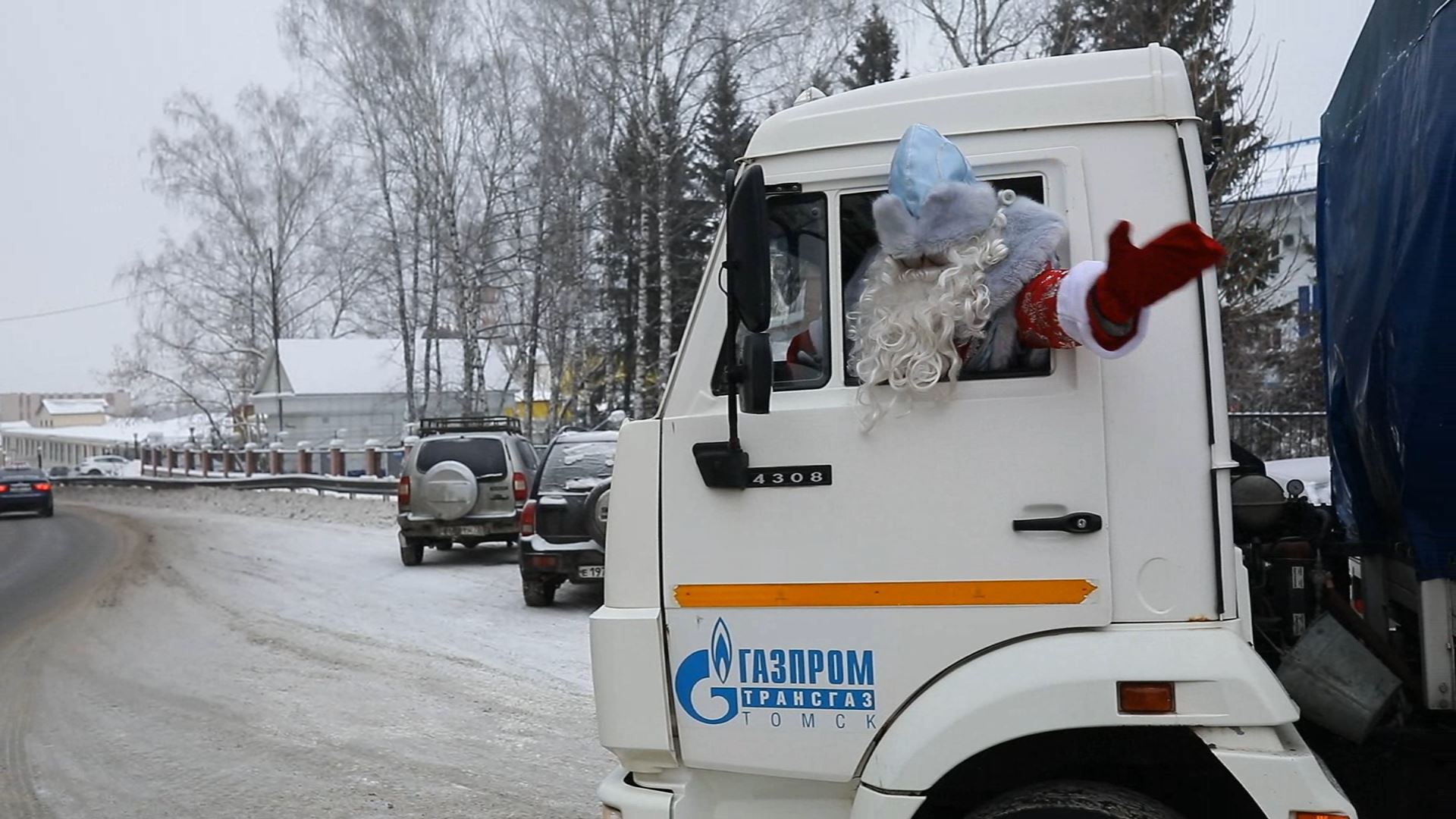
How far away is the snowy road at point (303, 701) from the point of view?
625cm

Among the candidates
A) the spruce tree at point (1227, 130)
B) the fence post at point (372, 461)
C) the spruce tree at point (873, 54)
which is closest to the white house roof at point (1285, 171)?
the spruce tree at point (1227, 130)

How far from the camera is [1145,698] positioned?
3041 millimetres

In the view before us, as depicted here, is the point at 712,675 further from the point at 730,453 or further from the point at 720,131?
the point at 720,131

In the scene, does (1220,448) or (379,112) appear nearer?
(1220,448)

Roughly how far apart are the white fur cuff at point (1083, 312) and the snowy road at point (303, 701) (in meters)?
3.87

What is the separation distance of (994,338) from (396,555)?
1596 centimetres

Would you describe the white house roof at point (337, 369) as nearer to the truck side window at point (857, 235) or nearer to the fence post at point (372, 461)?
the fence post at point (372, 461)

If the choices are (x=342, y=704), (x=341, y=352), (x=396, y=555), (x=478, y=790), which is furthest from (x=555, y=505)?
(x=341, y=352)

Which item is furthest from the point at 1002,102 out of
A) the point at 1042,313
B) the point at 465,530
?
the point at 465,530

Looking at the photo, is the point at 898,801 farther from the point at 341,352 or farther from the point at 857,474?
the point at 341,352

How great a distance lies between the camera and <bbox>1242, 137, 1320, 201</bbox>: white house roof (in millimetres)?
14641

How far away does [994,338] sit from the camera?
10.6 feet

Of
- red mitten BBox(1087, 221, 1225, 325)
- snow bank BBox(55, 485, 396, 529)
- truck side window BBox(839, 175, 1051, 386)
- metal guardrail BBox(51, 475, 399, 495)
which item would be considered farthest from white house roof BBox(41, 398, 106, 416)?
red mitten BBox(1087, 221, 1225, 325)

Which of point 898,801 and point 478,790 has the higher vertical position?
point 898,801
